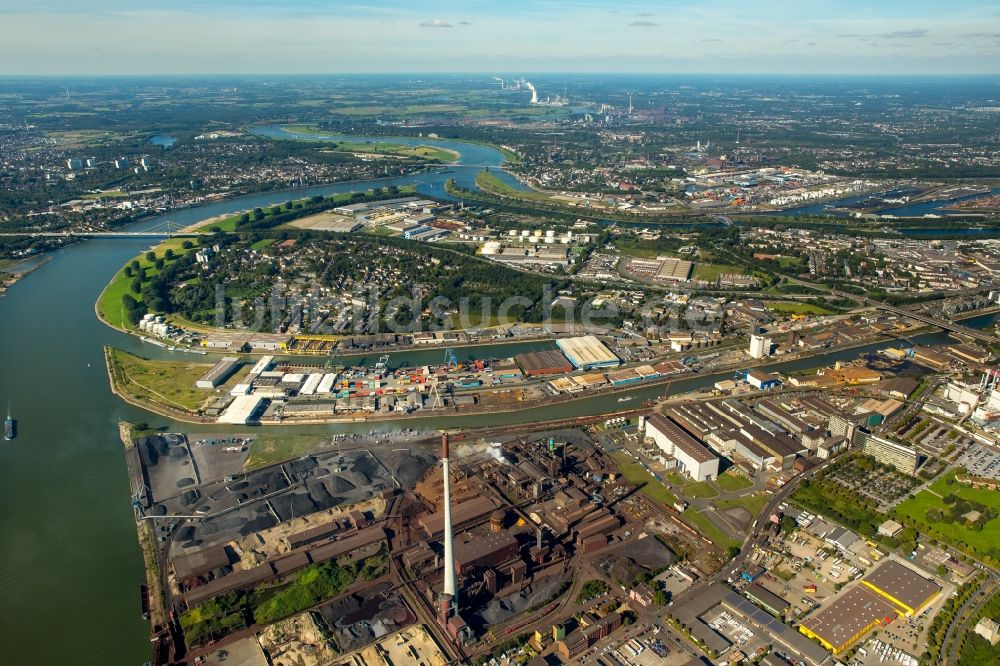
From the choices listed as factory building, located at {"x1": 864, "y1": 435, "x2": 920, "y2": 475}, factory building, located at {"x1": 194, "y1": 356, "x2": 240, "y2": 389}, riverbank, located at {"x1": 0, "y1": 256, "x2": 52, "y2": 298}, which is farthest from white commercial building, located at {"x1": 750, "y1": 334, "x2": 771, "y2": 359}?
riverbank, located at {"x1": 0, "y1": 256, "x2": 52, "y2": 298}

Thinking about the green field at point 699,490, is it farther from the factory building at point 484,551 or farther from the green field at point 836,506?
the factory building at point 484,551

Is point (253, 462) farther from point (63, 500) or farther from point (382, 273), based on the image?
point (382, 273)

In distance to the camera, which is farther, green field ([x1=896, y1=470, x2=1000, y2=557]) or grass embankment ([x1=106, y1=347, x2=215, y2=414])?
grass embankment ([x1=106, y1=347, x2=215, y2=414])

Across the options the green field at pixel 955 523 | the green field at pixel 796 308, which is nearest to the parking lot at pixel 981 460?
the green field at pixel 955 523

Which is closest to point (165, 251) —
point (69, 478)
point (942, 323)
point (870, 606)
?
point (69, 478)

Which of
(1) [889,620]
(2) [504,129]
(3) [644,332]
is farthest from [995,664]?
(2) [504,129]

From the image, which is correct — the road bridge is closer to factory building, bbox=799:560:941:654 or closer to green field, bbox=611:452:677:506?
factory building, bbox=799:560:941:654
